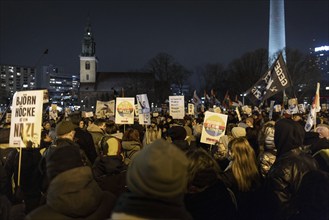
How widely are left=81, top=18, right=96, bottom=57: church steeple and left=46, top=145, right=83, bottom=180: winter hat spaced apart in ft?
461

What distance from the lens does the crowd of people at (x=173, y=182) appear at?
2176 mm

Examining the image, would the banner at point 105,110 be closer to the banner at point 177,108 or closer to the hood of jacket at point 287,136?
the banner at point 177,108

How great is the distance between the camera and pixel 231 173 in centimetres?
462

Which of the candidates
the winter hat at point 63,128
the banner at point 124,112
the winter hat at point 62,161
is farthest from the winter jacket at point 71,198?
the banner at point 124,112

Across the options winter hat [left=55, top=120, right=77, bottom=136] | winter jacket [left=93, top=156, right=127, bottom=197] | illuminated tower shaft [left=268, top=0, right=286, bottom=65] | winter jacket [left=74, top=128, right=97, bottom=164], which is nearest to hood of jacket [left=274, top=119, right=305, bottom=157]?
winter jacket [left=93, top=156, right=127, bottom=197]

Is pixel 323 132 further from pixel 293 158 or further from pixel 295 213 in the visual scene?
pixel 295 213

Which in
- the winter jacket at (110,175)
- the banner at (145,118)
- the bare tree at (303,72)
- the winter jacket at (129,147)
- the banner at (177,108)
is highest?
the bare tree at (303,72)

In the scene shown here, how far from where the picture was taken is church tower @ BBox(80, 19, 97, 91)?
140 metres

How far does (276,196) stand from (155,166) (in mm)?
2254

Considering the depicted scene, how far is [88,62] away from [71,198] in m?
143

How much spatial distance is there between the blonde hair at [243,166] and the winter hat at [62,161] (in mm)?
1937

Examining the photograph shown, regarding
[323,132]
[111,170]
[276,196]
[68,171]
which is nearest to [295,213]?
[276,196]

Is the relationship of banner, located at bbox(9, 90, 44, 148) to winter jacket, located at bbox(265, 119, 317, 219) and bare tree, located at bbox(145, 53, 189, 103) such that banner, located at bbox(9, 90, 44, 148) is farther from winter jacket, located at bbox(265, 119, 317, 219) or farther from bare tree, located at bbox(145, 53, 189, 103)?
bare tree, located at bbox(145, 53, 189, 103)

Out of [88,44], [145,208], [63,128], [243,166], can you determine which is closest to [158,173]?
[145,208]
